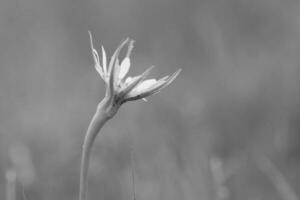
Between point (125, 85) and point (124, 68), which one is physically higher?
point (124, 68)

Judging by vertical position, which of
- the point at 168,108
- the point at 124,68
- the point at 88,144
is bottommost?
the point at 88,144

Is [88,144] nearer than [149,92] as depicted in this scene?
Yes

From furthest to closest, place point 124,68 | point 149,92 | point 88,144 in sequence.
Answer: point 124,68, point 149,92, point 88,144

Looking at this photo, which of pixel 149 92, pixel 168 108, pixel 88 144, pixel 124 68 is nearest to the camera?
pixel 88 144

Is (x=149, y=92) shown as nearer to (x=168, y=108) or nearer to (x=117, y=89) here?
(x=117, y=89)

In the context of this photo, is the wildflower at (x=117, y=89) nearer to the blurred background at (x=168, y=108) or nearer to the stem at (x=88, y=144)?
the stem at (x=88, y=144)

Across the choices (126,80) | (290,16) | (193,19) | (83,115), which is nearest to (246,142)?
(83,115)

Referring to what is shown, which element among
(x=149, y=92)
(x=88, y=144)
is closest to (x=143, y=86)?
(x=149, y=92)
